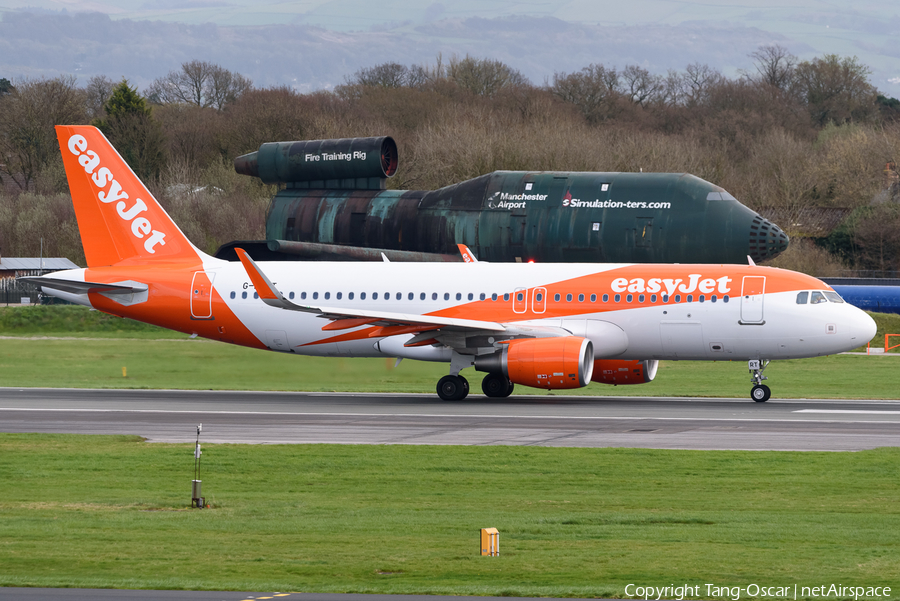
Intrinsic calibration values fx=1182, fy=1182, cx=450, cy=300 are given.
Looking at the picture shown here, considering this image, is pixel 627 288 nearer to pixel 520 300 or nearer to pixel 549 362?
pixel 520 300

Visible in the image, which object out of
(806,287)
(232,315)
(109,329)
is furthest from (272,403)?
(109,329)

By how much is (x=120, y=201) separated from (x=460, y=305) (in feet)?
34.3

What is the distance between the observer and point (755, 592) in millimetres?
11180

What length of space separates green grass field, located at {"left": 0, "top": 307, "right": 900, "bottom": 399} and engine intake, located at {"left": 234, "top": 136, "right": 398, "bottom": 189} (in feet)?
25.5

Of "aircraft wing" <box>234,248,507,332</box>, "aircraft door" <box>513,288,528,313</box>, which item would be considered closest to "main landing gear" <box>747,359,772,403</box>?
"aircraft door" <box>513,288,528,313</box>

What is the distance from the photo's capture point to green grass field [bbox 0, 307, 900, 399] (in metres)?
32.0

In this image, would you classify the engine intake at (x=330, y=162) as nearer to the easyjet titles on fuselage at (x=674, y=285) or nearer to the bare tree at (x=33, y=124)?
the easyjet titles on fuselage at (x=674, y=285)

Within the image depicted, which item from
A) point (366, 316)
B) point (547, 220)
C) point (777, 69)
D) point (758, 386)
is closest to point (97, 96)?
point (777, 69)

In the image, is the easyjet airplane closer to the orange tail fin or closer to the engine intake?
the orange tail fin

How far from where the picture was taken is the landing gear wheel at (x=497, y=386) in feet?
104

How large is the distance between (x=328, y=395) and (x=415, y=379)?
11.2ft

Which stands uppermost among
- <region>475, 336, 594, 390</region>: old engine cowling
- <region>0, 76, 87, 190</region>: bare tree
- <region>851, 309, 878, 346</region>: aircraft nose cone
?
<region>0, 76, 87, 190</region>: bare tree

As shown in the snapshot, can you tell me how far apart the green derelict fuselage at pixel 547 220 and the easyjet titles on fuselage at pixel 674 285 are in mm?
8929

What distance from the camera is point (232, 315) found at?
106 ft
